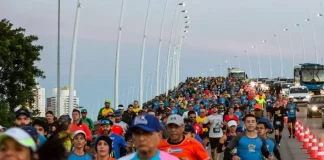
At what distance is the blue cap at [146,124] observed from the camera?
6016 mm

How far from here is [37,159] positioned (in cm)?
485

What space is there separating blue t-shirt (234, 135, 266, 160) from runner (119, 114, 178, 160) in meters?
7.24

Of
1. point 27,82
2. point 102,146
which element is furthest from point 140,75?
point 102,146

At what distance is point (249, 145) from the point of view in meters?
13.4

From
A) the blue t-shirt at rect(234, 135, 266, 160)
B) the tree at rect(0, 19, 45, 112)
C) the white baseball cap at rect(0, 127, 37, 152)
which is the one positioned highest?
the tree at rect(0, 19, 45, 112)

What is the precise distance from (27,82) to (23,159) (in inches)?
1896

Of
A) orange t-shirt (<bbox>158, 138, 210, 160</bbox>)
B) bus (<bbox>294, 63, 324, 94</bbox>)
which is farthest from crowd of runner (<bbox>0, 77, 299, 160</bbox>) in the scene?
bus (<bbox>294, 63, 324, 94</bbox>)

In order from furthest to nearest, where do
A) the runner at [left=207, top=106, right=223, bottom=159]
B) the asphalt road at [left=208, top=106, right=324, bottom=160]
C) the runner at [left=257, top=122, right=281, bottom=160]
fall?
the asphalt road at [left=208, top=106, right=324, bottom=160]
the runner at [left=207, top=106, right=223, bottom=159]
the runner at [left=257, top=122, right=281, bottom=160]

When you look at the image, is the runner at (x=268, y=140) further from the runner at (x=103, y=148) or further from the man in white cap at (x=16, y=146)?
the man in white cap at (x=16, y=146)

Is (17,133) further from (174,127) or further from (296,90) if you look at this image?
(296,90)

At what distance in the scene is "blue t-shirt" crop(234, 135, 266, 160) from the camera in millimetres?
13297

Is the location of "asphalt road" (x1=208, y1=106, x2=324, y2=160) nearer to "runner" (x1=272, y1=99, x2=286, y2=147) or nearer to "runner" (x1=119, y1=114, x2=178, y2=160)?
"runner" (x1=272, y1=99, x2=286, y2=147)

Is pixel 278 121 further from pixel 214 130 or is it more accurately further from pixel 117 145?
pixel 117 145

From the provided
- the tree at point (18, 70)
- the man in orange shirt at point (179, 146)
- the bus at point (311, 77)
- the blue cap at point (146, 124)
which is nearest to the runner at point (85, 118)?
the man in orange shirt at point (179, 146)
